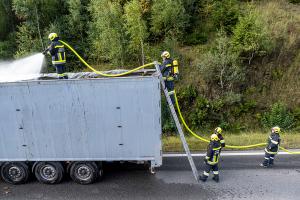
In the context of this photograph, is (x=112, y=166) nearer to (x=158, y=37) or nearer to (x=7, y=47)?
(x=158, y=37)

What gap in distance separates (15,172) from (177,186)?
4870 mm

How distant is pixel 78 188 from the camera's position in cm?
902

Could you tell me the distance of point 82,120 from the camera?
842 cm

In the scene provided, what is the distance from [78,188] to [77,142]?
58.5 inches

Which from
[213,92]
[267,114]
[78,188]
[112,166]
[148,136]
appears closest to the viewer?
[148,136]

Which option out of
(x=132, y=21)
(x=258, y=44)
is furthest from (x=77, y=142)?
(x=258, y=44)

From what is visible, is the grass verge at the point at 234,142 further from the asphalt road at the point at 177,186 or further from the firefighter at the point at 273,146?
the firefighter at the point at 273,146

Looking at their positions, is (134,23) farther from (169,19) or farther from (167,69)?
(167,69)

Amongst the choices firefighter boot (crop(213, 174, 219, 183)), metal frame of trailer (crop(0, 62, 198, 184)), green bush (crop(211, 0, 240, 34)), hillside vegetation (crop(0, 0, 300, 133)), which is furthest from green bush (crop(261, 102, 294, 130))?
metal frame of trailer (crop(0, 62, 198, 184))

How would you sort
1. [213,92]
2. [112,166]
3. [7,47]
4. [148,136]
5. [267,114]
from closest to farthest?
[148,136]
[112,166]
[267,114]
[213,92]
[7,47]

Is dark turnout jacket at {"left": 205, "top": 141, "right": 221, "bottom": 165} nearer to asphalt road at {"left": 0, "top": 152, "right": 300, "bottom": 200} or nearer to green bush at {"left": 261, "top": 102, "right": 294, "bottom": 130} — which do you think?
asphalt road at {"left": 0, "top": 152, "right": 300, "bottom": 200}

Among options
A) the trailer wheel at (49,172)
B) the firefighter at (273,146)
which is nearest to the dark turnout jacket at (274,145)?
the firefighter at (273,146)

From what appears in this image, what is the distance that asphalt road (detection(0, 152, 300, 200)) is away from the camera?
852 cm

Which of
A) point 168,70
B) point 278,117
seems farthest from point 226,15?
point 168,70
